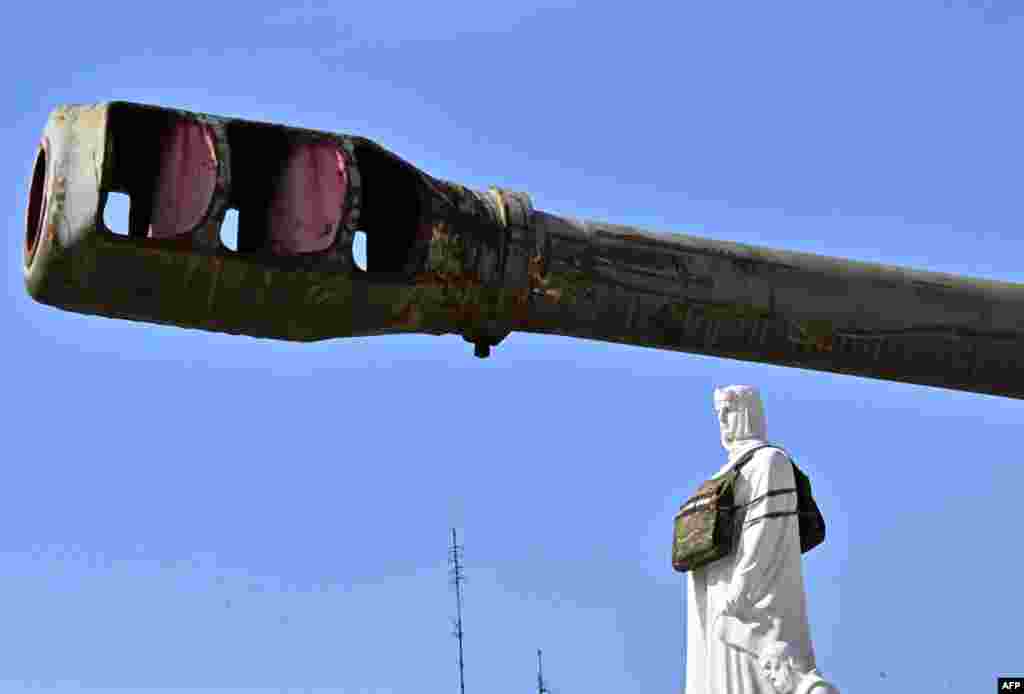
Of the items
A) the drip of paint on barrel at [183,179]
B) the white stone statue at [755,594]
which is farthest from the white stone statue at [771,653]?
the drip of paint on barrel at [183,179]

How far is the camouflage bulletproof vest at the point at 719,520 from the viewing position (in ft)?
36.4

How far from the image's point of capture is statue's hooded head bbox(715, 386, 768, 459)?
11727 mm

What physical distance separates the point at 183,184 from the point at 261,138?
37cm

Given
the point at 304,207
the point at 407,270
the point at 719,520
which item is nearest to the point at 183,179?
the point at 304,207

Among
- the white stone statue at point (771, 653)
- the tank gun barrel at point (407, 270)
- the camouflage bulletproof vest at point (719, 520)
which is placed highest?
the tank gun barrel at point (407, 270)

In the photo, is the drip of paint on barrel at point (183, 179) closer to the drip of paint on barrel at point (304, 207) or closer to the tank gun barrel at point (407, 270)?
the tank gun barrel at point (407, 270)

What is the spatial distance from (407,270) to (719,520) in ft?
14.1

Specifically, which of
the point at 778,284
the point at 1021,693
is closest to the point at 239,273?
the point at 778,284

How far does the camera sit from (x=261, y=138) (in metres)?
7.04

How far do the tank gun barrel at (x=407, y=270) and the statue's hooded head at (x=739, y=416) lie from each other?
3.26 meters

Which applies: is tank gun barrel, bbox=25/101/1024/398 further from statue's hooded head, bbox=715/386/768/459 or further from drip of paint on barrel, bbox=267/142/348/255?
statue's hooded head, bbox=715/386/768/459

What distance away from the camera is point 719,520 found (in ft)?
36.6

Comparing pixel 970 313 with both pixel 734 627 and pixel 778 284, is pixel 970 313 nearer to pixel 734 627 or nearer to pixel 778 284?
pixel 778 284

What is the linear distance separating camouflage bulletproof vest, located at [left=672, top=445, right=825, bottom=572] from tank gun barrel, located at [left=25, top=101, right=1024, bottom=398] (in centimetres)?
282
